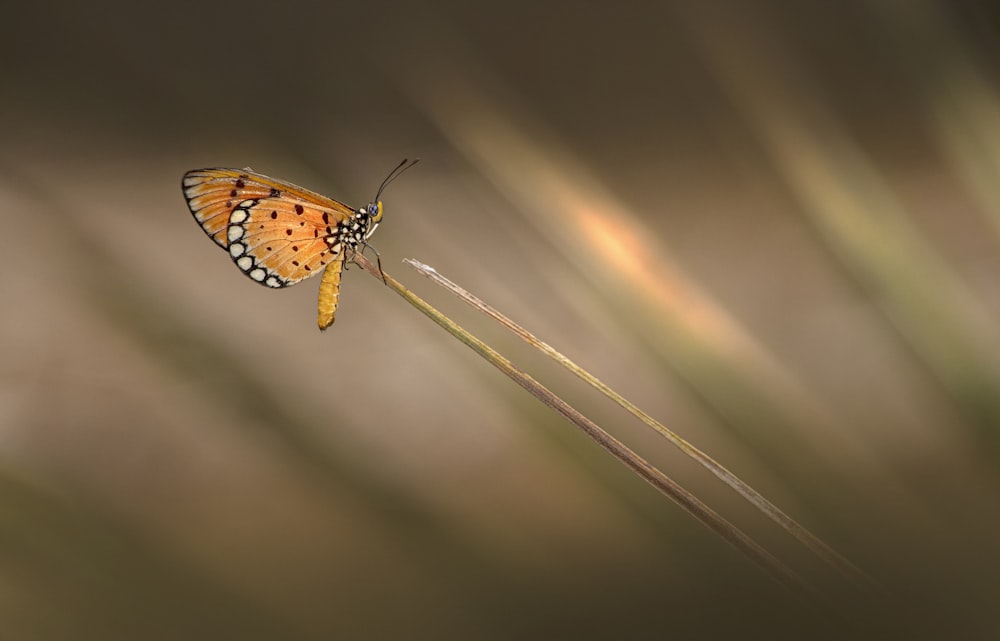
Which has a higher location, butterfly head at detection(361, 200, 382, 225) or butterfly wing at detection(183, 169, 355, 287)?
butterfly head at detection(361, 200, 382, 225)

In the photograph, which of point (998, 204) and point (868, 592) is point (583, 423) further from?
point (998, 204)

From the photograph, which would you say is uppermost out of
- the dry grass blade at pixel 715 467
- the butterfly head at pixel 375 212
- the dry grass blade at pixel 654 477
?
the butterfly head at pixel 375 212

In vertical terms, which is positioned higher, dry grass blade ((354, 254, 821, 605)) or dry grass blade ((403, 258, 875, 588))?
dry grass blade ((403, 258, 875, 588))

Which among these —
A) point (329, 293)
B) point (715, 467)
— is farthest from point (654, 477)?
point (329, 293)

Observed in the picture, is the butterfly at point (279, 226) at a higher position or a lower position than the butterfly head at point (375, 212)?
lower

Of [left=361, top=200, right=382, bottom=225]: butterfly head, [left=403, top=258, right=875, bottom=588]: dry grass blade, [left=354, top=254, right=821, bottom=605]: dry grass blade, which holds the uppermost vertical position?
[left=361, top=200, right=382, bottom=225]: butterfly head

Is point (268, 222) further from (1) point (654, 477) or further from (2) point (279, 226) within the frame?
(1) point (654, 477)

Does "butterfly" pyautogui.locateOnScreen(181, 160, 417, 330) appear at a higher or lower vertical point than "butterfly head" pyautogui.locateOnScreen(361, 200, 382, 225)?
lower

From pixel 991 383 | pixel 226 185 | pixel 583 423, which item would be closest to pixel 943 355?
pixel 991 383

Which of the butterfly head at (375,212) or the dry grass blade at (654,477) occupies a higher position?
the butterfly head at (375,212)
